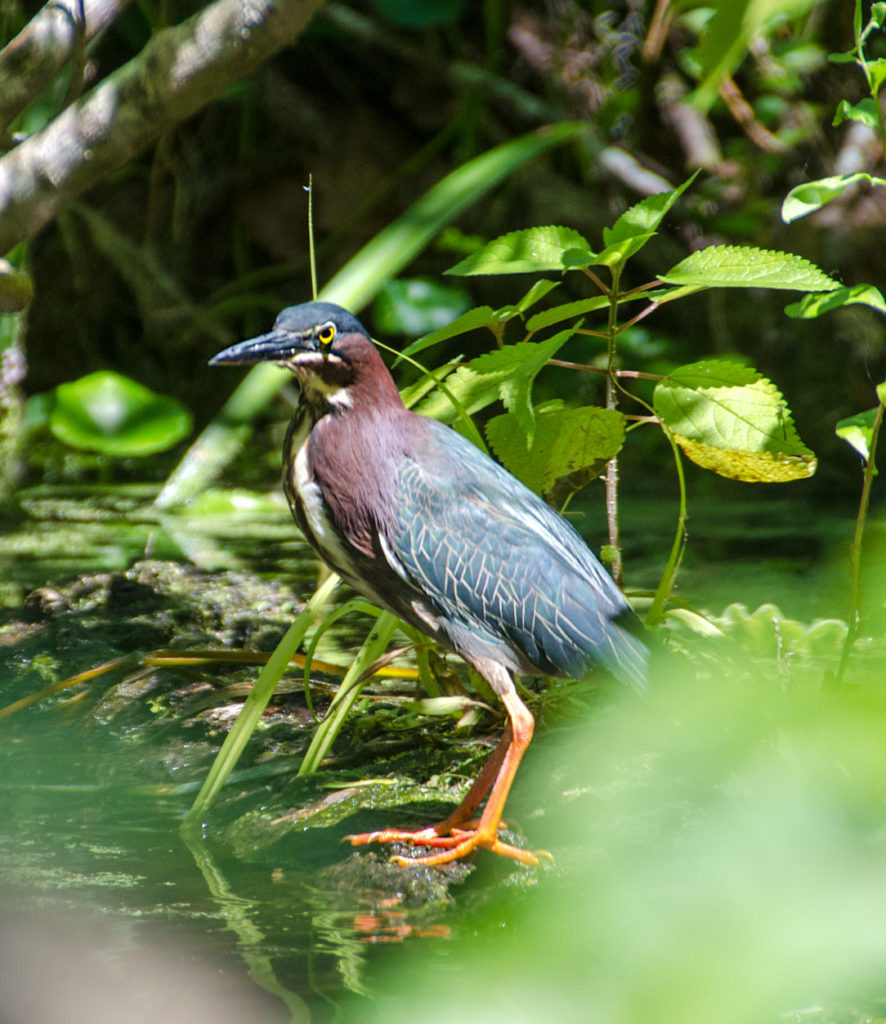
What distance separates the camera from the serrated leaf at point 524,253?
1797 mm

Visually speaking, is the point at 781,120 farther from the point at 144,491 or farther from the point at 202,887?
the point at 202,887

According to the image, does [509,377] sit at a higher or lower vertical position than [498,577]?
higher

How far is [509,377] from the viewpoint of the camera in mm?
1787

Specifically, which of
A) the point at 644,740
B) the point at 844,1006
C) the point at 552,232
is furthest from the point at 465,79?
the point at 644,740

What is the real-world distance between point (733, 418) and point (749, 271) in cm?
23

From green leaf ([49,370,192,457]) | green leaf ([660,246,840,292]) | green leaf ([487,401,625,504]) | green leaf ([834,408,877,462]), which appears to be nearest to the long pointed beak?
green leaf ([487,401,625,504])

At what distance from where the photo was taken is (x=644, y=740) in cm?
39

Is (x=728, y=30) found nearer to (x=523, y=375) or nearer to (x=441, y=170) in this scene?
(x=523, y=375)

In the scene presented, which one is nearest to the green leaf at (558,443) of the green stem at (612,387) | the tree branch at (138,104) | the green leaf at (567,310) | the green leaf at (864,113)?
the green stem at (612,387)

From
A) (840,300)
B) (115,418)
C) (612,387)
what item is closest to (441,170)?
(115,418)

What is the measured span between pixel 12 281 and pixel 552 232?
4.25 feet

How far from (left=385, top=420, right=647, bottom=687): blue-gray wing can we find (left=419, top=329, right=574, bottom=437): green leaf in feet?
0.51

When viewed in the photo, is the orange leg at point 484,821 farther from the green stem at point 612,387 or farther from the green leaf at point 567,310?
the green leaf at point 567,310

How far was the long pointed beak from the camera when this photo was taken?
5.73 ft
